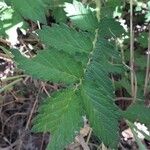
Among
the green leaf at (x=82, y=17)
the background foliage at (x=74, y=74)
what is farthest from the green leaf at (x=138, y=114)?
the green leaf at (x=82, y=17)

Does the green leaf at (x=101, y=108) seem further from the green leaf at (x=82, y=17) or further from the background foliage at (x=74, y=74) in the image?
the green leaf at (x=82, y=17)

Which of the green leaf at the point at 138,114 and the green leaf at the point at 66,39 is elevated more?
the green leaf at the point at 66,39

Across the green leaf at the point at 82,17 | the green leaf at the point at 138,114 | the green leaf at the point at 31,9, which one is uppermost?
the green leaf at the point at 31,9

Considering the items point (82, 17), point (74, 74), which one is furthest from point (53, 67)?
point (82, 17)

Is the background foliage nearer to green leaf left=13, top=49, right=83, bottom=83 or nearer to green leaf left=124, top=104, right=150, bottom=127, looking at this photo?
green leaf left=13, top=49, right=83, bottom=83

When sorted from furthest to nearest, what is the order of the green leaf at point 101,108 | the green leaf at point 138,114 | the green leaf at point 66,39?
the green leaf at point 138,114, the green leaf at point 66,39, the green leaf at point 101,108

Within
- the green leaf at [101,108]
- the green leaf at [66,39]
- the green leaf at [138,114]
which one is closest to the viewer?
the green leaf at [101,108]

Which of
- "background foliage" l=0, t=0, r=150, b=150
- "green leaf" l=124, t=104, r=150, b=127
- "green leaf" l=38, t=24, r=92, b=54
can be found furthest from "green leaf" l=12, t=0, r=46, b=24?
"green leaf" l=124, t=104, r=150, b=127
